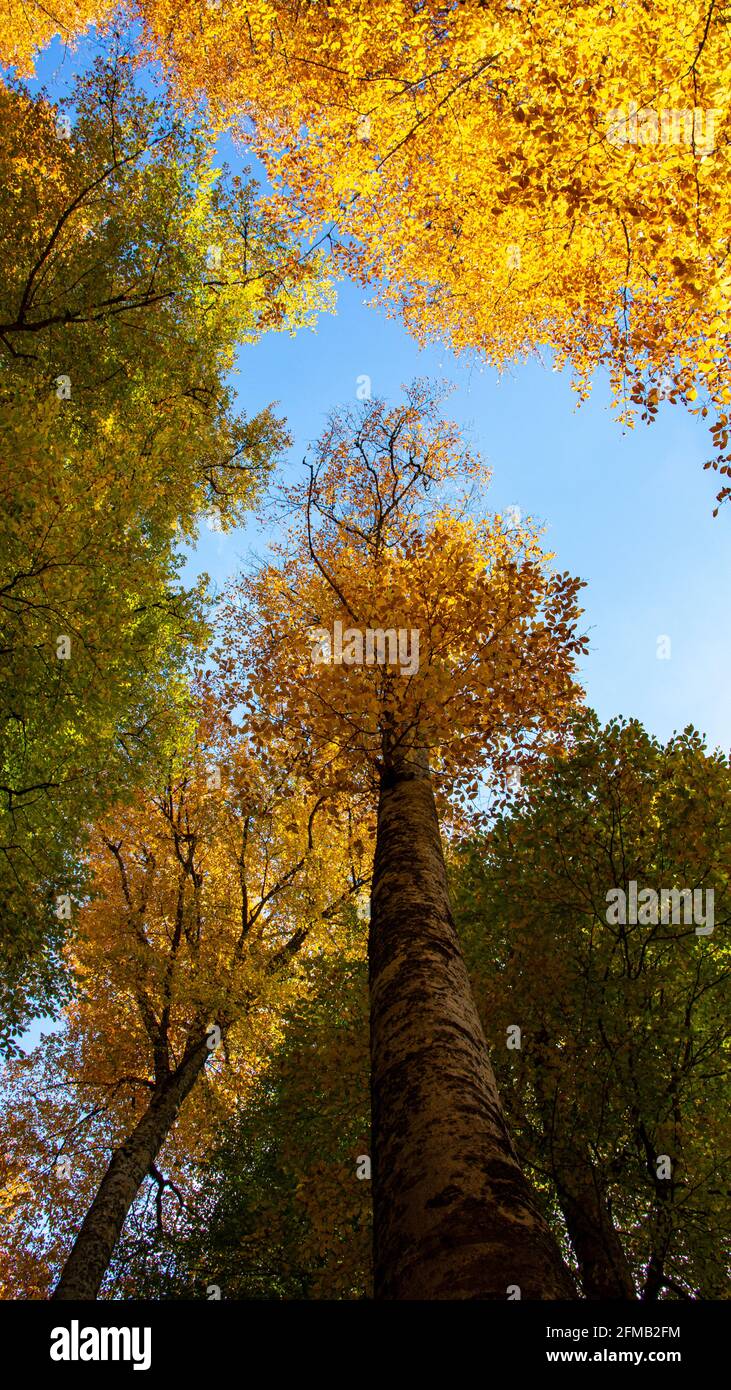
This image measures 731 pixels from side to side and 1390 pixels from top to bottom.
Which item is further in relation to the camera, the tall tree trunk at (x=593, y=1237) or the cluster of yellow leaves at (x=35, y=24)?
the cluster of yellow leaves at (x=35, y=24)

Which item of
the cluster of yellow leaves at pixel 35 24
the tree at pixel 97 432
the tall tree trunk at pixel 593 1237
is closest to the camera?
the tall tree trunk at pixel 593 1237

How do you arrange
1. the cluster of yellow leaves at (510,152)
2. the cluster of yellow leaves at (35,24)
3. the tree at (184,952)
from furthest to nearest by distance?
the cluster of yellow leaves at (35,24) → the tree at (184,952) → the cluster of yellow leaves at (510,152)

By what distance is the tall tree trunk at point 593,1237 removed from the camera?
25.0ft

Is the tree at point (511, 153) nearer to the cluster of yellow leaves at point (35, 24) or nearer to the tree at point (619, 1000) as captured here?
A: the cluster of yellow leaves at point (35, 24)

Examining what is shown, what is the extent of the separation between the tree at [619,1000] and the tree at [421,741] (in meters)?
1.84

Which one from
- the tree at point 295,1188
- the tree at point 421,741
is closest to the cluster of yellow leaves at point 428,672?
the tree at point 421,741

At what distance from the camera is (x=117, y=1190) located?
33.0ft

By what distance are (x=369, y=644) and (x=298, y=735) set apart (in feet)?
5.60

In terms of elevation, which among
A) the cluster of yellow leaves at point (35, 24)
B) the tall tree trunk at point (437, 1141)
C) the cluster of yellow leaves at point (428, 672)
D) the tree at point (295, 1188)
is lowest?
the tree at point (295, 1188)

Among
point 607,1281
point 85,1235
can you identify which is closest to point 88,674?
point 85,1235

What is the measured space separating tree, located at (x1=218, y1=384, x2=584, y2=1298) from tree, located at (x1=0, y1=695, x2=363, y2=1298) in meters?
4.57

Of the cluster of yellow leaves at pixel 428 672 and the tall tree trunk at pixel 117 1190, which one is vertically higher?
the cluster of yellow leaves at pixel 428 672

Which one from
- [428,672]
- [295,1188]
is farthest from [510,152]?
[295,1188]

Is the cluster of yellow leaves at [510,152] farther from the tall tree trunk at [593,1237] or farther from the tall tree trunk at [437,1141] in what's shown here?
the tall tree trunk at [593,1237]
